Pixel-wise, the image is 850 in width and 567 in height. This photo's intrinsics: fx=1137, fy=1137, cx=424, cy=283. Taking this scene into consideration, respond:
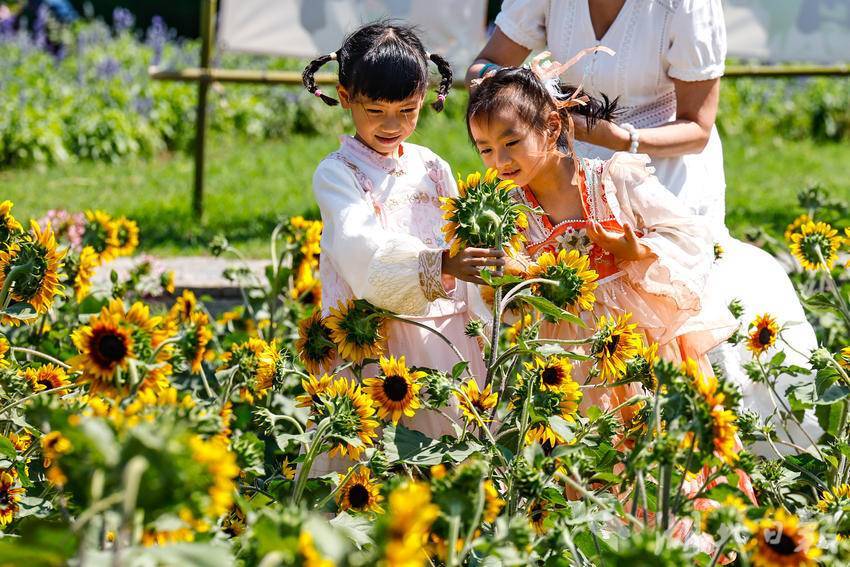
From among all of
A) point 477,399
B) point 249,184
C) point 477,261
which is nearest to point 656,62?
point 477,261

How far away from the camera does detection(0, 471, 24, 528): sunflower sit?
6.17 ft

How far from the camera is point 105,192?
20.8ft

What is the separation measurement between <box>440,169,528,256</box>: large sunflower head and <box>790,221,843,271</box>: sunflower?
36.6 inches

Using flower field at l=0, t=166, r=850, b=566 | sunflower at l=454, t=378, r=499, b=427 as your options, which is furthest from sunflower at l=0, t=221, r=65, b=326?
sunflower at l=454, t=378, r=499, b=427

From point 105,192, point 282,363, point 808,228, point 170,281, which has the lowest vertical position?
point 105,192

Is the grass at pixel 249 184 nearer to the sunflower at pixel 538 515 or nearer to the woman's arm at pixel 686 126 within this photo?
the woman's arm at pixel 686 126

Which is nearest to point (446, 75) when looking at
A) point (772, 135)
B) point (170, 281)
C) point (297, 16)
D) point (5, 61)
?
point (170, 281)

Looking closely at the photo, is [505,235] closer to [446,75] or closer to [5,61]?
[446,75]

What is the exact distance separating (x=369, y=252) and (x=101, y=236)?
942 mm

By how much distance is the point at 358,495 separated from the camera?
1.96 metres

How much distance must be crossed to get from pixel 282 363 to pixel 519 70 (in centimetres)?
81

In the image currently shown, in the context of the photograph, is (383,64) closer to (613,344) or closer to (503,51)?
(613,344)

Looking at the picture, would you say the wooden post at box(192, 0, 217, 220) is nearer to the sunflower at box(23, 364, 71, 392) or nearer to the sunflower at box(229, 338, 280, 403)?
the sunflower at box(229, 338, 280, 403)

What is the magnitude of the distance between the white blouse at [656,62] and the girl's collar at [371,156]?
63 cm
